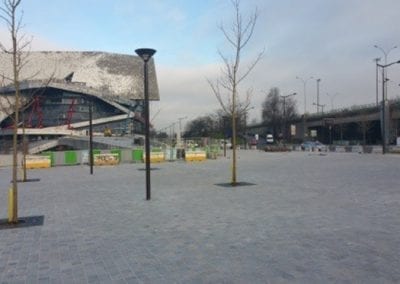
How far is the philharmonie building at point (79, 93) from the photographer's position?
93.4m

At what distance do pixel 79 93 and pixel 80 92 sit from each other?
939 millimetres

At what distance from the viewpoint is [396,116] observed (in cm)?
7375

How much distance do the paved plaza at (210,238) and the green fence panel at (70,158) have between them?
74.2 ft

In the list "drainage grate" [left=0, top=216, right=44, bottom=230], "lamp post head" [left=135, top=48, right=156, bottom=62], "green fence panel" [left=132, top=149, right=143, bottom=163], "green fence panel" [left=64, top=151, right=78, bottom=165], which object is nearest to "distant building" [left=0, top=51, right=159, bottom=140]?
"green fence panel" [left=64, top=151, right=78, bottom=165]

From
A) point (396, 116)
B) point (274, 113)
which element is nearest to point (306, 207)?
point (396, 116)

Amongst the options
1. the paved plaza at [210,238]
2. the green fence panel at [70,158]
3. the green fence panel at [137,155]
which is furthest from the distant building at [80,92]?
the paved plaza at [210,238]

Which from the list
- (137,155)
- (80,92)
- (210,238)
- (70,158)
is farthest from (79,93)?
(210,238)

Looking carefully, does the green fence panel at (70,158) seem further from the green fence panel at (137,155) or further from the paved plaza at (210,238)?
the paved plaza at (210,238)

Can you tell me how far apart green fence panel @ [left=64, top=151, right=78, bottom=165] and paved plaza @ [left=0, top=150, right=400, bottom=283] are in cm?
2262

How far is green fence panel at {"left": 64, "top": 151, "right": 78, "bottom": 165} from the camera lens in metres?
36.6

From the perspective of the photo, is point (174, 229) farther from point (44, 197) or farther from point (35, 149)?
point (35, 149)

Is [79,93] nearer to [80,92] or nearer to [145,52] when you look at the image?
[80,92]

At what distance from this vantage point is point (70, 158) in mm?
36812

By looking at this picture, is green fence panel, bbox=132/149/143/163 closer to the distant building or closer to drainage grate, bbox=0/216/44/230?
drainage grate, bbox=0/216/44/230
